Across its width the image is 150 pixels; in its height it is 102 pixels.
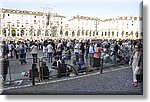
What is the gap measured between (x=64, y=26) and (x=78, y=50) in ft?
1.29

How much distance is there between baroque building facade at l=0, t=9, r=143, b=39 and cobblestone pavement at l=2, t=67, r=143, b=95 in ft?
1.81

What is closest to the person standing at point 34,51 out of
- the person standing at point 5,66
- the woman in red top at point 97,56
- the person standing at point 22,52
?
the person standing at point 22,52

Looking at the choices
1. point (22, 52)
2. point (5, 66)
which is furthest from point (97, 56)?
point (5, 66)

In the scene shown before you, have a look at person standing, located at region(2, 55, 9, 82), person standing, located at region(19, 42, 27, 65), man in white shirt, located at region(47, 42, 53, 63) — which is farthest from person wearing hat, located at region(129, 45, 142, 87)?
person standing, located at region(2, 55, 9, 82)

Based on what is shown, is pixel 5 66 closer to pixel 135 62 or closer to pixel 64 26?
pixel 64 26

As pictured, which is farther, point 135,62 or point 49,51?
point 49,51

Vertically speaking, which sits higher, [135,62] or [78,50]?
[78,50]

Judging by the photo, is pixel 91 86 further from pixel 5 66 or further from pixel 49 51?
pixel 5 66

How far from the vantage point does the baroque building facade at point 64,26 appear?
29.1 ft

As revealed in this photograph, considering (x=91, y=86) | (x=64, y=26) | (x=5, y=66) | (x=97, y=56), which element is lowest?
(x=91, y=86)

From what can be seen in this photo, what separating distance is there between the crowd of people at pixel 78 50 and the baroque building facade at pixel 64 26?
0.28 ft

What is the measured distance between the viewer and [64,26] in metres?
8.95

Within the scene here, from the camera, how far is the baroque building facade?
8867 millimetres
